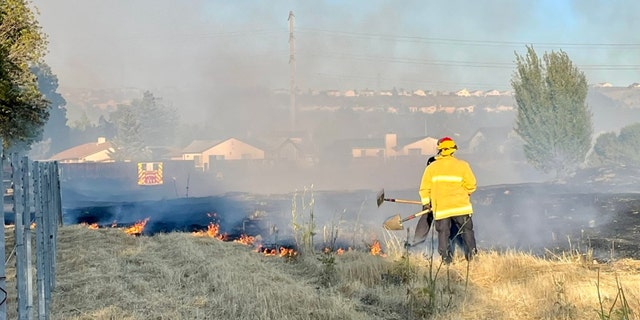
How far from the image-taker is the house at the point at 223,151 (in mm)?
48688

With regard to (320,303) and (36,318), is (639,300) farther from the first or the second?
(36,318)

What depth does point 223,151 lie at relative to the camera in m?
51.7

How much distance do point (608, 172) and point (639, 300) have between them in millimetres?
26287

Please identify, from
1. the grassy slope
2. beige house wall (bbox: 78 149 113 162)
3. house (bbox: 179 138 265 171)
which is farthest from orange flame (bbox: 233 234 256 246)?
beige house wall (bbox: 78 149 113 162)

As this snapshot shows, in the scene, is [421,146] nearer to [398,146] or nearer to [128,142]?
[398,146]

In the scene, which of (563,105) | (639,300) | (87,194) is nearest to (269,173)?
(87,194)

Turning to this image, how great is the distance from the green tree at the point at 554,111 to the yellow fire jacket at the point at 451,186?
23.9 metres

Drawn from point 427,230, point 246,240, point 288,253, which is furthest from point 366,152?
point 427,230

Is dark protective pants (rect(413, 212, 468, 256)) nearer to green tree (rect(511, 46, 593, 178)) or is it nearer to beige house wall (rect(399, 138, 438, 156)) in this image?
green tree (rect(511, 46, 593, 178))

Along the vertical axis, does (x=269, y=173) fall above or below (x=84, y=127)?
below

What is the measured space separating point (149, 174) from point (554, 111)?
2411 centimetres

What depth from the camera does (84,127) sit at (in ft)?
278

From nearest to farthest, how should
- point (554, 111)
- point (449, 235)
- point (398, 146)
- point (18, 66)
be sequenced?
point (449, 235)
point (18, 66)
point (554, 111)
point (398, 146)

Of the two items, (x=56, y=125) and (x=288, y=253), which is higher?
(x=56, y=125)
